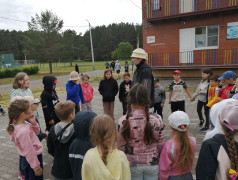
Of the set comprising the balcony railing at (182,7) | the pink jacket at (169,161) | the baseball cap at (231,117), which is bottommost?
the pink jacket at (169,161)

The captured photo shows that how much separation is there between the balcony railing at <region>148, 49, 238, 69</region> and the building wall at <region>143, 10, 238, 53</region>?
0.46 metres

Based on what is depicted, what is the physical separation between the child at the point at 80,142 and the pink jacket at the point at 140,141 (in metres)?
0.36

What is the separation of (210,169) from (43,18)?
34604mm

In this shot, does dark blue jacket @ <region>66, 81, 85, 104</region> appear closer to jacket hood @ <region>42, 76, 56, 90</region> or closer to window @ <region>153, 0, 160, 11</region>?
jacket hood @ <region>42, 76, 56, 90</region>

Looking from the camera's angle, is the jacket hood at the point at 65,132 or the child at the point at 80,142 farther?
the jacket hood at the point at 65,132

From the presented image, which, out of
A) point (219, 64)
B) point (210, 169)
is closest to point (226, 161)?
point (210, 169)

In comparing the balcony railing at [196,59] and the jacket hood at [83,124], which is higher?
the balcony railing at [196,59]

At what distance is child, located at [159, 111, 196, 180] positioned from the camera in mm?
1997

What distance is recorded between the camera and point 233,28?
41.4ft

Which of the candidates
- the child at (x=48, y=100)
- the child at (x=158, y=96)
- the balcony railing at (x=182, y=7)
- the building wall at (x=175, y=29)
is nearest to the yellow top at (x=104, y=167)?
the child at (x=48, y=100)

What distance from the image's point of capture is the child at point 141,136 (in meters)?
2.13

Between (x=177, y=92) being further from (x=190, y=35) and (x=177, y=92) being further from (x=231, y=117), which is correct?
(x=190, y=35)

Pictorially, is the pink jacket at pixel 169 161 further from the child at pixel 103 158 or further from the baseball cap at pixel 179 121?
the child at pixel 103 158

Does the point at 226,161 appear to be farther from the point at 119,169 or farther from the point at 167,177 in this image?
the point at 119,169
